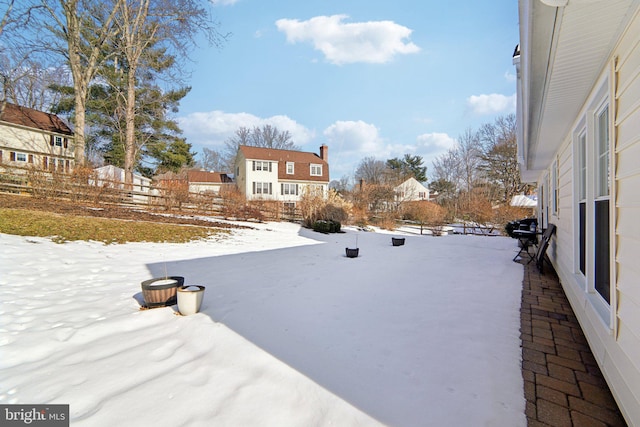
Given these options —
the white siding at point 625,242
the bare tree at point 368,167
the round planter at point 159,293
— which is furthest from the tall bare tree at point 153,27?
the bare tree at point 368,167

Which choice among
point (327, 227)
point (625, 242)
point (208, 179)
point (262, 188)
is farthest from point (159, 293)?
point (208, 179)

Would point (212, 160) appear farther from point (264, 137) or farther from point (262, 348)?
point (262, 348)

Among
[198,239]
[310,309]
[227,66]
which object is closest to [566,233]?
[310,309]

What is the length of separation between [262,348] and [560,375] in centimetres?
243

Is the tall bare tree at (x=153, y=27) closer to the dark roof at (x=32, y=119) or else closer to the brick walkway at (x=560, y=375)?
the dark roof at (x=32, y=119)

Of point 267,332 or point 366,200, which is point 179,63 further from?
point 267,332

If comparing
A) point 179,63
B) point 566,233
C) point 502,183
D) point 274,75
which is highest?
point 179,63

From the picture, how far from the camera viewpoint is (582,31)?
1934mm

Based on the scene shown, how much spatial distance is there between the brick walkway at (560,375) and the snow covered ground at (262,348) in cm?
11

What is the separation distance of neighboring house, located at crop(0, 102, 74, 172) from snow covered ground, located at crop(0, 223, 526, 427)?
23.5 metres

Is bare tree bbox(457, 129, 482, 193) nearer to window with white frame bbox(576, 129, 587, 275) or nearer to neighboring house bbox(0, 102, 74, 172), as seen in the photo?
window with white frame bbox(576, 129, 587, 275)

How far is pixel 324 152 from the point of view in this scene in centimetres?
3142

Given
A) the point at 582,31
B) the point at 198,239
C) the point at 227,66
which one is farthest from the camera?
the point at 227,66

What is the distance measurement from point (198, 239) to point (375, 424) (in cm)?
808
